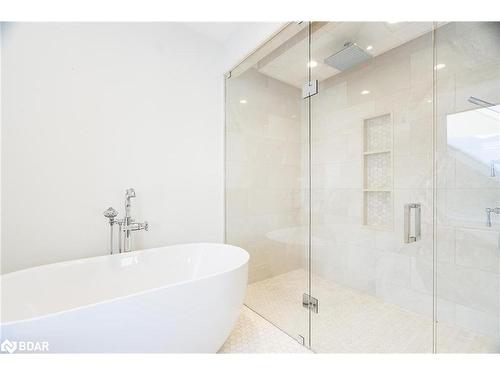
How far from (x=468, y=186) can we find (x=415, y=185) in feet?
1.01

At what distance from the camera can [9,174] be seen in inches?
55.6

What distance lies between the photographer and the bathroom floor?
4.80 ft

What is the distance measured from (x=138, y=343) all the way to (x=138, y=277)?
2.25 ft

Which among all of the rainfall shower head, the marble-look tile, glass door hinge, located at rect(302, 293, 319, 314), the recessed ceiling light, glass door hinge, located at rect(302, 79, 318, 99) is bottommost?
glass door hinge, located at rect(302, 293, 319, 314)

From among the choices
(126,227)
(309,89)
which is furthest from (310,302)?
(309,89)

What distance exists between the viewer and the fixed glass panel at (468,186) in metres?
1.51

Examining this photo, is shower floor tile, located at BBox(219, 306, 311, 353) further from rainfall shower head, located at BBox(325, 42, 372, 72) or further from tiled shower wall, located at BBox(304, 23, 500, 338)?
rainfall shower head, located at BBox(325, 42, 372, 72)

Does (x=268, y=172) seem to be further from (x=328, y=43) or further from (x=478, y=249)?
(x=478, y=249)

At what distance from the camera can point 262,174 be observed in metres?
2.30

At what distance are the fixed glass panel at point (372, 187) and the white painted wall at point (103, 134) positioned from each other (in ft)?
2.94

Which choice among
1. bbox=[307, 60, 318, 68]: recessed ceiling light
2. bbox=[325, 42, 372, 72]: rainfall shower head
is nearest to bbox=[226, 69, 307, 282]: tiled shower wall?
bbox=[307, 60, 318, 68]: recessed ceiling light

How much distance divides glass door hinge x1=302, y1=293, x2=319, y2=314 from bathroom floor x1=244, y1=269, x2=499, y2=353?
37 mm
